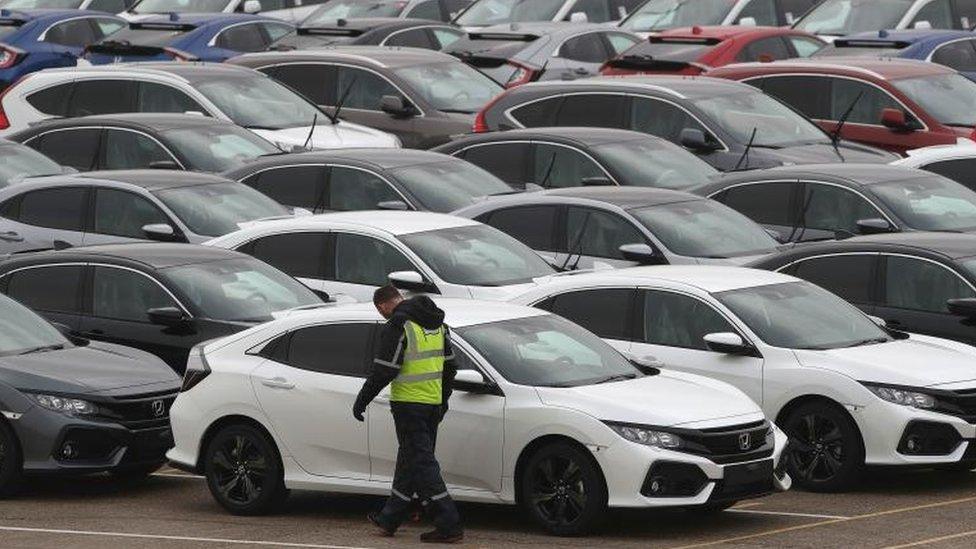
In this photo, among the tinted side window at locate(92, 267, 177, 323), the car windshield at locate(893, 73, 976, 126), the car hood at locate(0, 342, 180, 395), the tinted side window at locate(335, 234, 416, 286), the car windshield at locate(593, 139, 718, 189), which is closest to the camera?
the car hood at locate(0, 342, 180, 395)

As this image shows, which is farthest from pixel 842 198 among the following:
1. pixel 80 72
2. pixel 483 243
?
pixel 80 72

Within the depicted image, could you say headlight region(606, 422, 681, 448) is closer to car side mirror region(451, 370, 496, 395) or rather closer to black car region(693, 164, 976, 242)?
car side mirror region(451, 370, 496, 395)

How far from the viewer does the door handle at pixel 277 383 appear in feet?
50.4

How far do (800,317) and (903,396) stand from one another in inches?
43.4

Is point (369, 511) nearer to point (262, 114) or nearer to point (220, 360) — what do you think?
point (220, 360)

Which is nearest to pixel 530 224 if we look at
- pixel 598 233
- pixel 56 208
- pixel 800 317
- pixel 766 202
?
pixel 598 233

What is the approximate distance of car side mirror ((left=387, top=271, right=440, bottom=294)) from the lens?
18.4m

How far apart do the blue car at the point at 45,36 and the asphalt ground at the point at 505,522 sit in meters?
16.5

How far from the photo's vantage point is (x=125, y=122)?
24.3 meters

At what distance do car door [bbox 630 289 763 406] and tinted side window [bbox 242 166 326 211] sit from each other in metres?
5.86

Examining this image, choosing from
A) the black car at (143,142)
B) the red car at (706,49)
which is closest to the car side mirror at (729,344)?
the black car at (143,142)

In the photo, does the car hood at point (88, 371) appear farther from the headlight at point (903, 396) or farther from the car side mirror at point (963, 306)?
the car side mirror at point (963, 306)

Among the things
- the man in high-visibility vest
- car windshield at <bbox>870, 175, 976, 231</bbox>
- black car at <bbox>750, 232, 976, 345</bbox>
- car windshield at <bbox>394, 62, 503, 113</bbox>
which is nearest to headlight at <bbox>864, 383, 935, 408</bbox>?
black car at <bbox>750, 232, 976, 345</bbox>

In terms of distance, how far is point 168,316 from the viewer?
702 inches
